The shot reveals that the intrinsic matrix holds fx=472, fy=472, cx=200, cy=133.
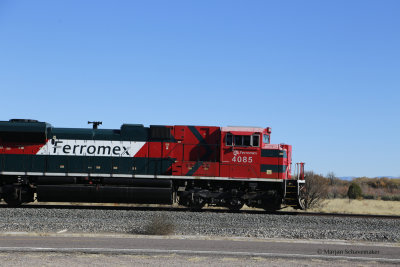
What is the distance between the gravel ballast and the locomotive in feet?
8.37

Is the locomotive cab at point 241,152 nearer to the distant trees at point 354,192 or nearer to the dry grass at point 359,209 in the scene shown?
the dry grass at point 359,209

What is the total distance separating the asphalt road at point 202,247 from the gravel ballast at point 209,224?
157cm

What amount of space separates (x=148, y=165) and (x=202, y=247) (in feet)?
36.1

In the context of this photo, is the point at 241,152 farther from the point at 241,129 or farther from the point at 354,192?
the point at 354,192

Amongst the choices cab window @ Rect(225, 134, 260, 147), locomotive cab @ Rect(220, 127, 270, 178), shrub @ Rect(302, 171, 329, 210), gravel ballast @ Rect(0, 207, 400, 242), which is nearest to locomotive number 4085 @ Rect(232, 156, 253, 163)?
locomotive cab @ Rect(220, 127, 270, 178)

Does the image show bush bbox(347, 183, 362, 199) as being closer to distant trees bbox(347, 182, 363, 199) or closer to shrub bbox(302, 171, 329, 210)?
distant trees bbox(347, 182, 363, 199)

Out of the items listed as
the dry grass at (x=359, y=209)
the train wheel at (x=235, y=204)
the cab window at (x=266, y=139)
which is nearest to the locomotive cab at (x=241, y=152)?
the cab window at (x=266, y=139)

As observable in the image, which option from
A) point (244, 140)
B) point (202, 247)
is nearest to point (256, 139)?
point (244, 140)

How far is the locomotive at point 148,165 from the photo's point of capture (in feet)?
69.2

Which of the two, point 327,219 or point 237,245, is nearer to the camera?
point 237,245

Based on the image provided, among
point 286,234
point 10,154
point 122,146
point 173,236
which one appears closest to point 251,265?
point 173,236

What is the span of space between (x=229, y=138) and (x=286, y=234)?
7.96 meters

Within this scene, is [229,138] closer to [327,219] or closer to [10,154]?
[327,219]

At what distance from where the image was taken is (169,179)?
2131 cm
